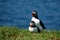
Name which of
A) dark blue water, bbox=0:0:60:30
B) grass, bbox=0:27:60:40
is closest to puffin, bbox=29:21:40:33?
grass, bbox=0:27:60:40

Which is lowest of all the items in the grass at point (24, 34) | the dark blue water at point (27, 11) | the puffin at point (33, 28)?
the dark blue water at point (27, 11)

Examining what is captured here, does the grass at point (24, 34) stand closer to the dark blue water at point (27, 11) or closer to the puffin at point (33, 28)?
the puffin at point (33, 28)

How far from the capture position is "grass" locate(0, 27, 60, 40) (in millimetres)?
13592

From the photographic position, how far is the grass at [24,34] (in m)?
13.6

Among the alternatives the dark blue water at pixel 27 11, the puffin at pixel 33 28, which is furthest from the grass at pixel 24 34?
the dark blue water at pixel 27 11

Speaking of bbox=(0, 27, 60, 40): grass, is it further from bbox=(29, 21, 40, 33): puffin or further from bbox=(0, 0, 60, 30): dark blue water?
bbox=(0, 0, 60, 30): dark blue water

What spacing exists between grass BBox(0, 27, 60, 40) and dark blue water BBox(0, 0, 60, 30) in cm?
718

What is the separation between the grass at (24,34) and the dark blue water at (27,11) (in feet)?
23.5

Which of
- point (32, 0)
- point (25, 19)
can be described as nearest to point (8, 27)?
point (25, 19)

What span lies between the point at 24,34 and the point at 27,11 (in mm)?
12486

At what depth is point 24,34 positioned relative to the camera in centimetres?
1405

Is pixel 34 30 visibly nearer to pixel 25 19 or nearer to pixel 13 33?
pixel 13 33

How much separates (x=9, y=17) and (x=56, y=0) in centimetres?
660

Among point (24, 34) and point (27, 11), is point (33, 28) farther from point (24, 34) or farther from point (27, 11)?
point (27, 11)
